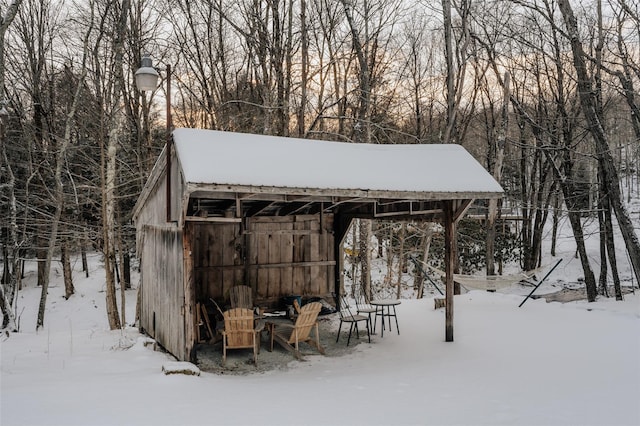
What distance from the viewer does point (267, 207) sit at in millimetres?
8617

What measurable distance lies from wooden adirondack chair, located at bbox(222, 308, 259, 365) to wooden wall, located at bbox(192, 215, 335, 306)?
88.4 inches

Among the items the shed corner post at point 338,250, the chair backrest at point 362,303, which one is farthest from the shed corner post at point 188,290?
the chair backrest at point 362,303

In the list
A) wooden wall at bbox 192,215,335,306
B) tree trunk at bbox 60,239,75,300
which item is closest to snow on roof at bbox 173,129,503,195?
wooden wall at bbox 192,215,335,306

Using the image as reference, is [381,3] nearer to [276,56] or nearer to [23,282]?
[276,56]

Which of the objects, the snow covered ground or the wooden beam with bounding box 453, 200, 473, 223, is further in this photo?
the wooden beam with bounding box 453, 200, 473, 223

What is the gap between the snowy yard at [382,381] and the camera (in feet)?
14.9

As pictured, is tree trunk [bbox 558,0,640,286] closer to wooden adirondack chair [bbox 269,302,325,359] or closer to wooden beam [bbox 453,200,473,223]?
wooden beam [bbox 453,200,473,223]

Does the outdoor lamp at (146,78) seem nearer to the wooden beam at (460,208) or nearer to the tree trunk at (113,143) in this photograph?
the wooden beam at (460,208)

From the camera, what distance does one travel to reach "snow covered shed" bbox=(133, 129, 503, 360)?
6.11m

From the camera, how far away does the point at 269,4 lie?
14.6 m

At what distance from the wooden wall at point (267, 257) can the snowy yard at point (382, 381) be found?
1182mm

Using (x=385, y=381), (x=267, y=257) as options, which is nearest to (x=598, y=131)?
(x=385, y=381)

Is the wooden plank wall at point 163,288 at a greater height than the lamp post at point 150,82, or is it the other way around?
the lamp post at point 150,82

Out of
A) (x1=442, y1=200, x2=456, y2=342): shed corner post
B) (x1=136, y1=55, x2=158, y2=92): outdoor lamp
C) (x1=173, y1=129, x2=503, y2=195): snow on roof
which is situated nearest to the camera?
(x1=173, y1=129, x2=503, y2=195): snow on roof
